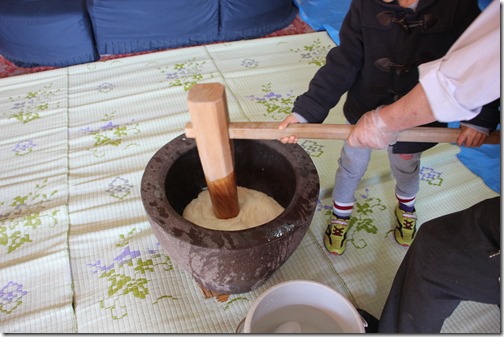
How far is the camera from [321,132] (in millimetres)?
767

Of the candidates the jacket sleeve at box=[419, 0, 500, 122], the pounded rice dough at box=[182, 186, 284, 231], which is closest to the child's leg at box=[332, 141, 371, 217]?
the pounded rice dough at box=[182, 186, 284, 231]

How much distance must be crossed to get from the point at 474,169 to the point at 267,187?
0.76m

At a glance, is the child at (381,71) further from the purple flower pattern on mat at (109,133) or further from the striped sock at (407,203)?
the purple flower pattern on mat at (109,133)

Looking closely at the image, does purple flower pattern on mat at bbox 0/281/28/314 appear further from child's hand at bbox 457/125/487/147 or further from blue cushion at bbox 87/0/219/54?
blue cushion at bbox 87/0/219/54

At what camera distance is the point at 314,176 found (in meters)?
0.87

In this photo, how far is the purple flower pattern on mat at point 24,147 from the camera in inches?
56.1

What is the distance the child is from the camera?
0.79m

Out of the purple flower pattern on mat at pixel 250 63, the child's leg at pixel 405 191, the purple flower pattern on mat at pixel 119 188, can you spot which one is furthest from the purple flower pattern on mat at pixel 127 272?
the purple flower pattern on mat at pixel 250 63

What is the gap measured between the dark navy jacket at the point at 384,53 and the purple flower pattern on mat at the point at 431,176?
0.39m

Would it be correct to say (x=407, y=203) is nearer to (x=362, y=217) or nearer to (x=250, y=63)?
(x=362, y=217)

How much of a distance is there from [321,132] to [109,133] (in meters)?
0.99

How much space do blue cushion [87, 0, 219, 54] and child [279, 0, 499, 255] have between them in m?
1.27

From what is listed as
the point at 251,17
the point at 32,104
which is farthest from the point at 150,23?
the point at 32,104

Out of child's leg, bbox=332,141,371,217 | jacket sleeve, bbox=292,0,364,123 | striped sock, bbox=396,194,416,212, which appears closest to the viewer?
jacket sleeve, bbox=292,0,364,123
